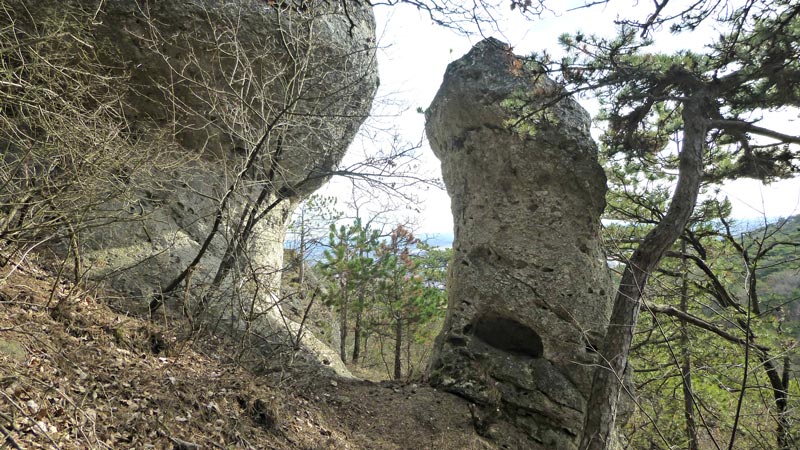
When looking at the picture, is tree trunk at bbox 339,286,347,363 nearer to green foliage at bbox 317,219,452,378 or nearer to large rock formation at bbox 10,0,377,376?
green foliage at bbox 317,219,452,378

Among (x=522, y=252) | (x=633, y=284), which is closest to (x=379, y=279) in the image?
(x=522, y=252)

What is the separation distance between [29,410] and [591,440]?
4.28 m

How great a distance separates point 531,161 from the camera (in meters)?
6.45

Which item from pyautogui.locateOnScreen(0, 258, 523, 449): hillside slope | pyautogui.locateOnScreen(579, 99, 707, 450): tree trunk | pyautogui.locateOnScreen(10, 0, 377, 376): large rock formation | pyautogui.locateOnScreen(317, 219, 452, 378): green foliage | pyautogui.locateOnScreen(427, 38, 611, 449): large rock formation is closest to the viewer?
pyautogui.locateOnScreen(0, 258, 523, 449): hillside slope

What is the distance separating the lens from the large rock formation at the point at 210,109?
16.2 ft

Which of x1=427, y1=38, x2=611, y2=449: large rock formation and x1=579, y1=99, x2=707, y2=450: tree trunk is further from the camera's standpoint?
x1=427, y1=38, x2=611, y2=449: large rock formation

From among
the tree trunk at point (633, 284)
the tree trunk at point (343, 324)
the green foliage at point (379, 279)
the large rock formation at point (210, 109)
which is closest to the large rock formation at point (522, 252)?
the tree trunk at point (633, 284)

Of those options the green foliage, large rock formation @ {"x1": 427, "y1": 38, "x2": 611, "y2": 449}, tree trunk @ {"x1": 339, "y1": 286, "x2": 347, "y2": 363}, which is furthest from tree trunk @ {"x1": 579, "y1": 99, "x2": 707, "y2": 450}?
tree trunk @ {"x1": 339, "y1": 286, "x2": 347, "y2": 363}

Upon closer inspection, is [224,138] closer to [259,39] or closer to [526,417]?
[259,39]

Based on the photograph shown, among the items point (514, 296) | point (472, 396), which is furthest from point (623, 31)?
point (472, 396)

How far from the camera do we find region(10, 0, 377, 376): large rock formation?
493 centimetres

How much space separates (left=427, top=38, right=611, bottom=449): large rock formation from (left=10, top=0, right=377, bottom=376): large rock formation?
1734 millimetres

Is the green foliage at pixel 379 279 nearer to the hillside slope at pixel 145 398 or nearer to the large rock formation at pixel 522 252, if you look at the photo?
the large rock formation at pixel 522 252

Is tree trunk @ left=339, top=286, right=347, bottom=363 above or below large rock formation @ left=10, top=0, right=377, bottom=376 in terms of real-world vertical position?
below
